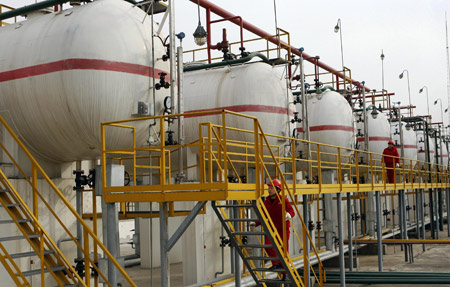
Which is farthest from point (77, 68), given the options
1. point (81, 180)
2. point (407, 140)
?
point (407, 140)

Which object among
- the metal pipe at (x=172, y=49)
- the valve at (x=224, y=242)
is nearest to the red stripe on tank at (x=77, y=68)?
the metal pipe at (x=172, y=49)

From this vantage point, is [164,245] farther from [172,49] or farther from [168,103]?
[172,49]

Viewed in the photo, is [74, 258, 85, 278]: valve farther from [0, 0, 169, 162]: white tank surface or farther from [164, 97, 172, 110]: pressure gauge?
[164, 97, 172, 110]: pressure gauge

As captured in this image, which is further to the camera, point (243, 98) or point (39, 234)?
point (243, 98)

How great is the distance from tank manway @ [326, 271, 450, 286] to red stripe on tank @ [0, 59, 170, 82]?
7.36 m

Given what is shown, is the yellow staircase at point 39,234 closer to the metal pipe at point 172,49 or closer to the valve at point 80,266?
the valve at point 80,266

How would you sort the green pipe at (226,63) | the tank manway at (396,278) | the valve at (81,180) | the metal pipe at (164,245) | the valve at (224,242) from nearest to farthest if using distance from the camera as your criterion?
the metal pipe at (164,245) → the valve at (81,180) → the valve at (224,242) → the tank manway at (396,278) → the green pipe at (226,63)

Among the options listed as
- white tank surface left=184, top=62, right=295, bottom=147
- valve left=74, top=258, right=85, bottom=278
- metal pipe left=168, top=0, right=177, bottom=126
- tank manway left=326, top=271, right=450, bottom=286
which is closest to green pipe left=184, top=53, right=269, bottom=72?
white tank surface left=184, top=62, right=295, bottom=147

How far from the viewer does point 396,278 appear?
13.5m

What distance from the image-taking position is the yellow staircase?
8.15 metres

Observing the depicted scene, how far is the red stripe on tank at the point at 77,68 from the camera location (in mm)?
9430

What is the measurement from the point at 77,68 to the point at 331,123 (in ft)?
40.4

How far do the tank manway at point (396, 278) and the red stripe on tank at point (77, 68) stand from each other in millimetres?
7360

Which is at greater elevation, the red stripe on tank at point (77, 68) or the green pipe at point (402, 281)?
the red stripe on tank at point (77, 68)
